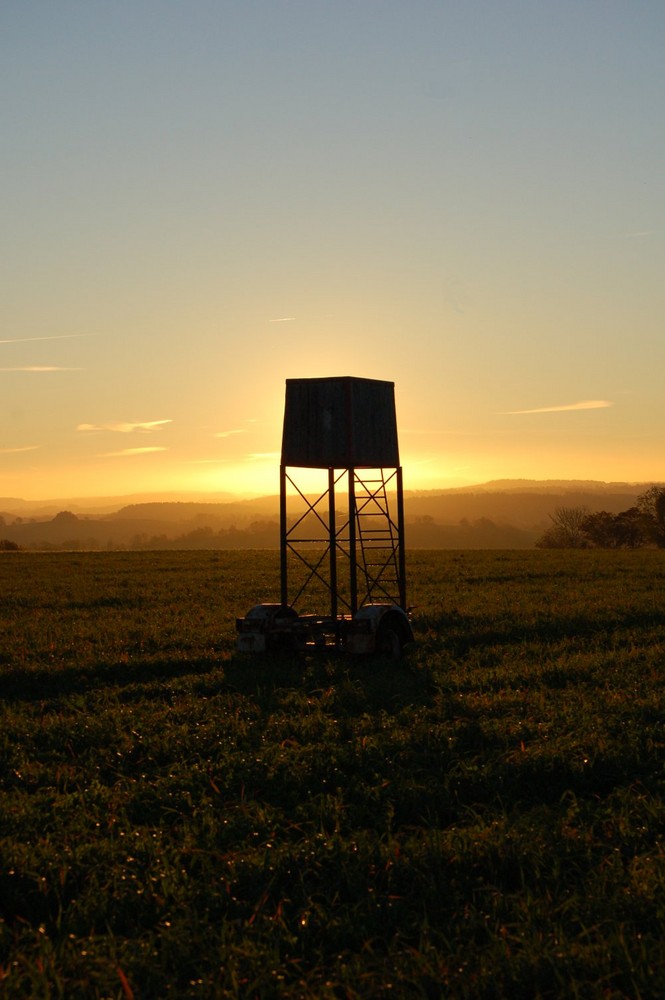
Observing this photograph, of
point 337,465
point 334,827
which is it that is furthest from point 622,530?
point 334,827

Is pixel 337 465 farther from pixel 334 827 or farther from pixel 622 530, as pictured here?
pixel 622 530

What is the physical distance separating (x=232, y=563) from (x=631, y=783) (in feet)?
140

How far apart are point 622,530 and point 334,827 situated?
10039 cm

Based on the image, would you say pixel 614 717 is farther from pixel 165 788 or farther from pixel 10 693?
pixel 10 693

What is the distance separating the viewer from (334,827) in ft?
30.3

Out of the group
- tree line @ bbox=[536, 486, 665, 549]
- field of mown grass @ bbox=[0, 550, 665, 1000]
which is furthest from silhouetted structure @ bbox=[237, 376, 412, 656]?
tree line @ bbox=[536, 486, 665, 549]

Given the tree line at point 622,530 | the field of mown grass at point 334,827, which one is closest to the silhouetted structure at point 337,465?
the field of mown grass at point 334,827

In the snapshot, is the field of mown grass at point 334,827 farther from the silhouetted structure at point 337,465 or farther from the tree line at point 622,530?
the tree line at point 622,530

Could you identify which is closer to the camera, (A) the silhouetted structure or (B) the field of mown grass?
(B) the field of mown grass

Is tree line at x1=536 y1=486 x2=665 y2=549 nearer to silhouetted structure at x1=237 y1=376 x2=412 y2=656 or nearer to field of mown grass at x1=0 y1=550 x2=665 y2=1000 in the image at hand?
silhouetted structure at x1=237 y1=376 x2=412 y2=656

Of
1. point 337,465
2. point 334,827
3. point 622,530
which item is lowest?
point 334,827

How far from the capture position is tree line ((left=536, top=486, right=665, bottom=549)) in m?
99.6

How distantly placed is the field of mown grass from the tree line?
83.6 metres

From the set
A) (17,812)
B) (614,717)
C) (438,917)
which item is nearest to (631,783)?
(614,717)
